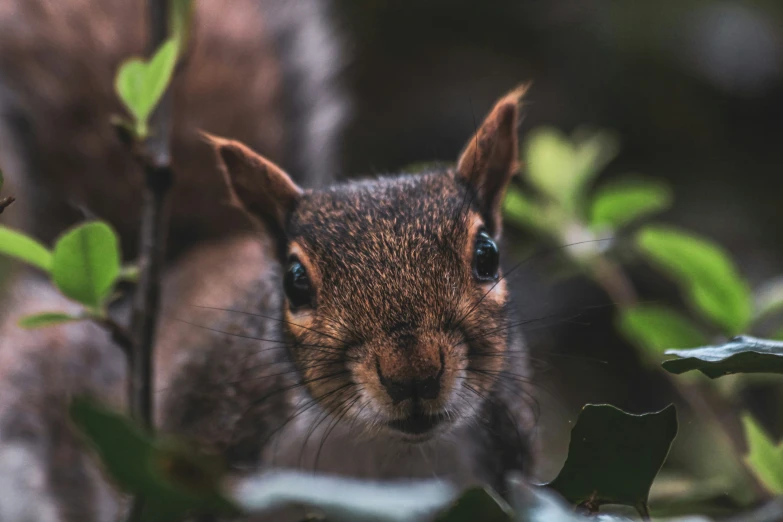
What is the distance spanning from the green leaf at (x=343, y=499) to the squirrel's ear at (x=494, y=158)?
2.63ft

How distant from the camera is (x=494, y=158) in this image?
118 cm

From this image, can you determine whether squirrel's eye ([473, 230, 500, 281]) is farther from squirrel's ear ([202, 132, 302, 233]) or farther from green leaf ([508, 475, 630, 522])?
green leaf ([508, 475, 630, 522])

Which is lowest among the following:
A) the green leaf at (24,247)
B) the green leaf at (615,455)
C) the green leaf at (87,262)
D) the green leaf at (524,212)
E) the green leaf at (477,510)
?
the green leaf at (477,510)

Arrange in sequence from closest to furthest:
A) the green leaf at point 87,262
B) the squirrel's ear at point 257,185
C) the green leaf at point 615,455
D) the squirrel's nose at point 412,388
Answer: the green leaf at point 615,455 → the green leaf at point 87,262 → the squirrel's nose at point 412,388 → the squirrel's ear at point 257,185

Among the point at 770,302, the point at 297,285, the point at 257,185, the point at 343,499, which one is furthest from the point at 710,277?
the point at 343,499

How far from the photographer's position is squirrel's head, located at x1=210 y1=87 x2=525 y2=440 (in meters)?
0.83

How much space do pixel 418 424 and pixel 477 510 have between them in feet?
1.49

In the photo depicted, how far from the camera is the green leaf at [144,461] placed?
33 cm

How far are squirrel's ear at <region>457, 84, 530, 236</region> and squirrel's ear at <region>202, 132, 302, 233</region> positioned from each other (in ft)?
0.85

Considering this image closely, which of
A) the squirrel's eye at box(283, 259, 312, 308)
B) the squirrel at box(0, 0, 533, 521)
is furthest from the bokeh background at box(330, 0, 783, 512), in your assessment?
the squirrel's eye at box(283, 259, 312, 308)

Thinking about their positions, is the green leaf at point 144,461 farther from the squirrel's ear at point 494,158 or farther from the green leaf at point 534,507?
the squirrel's ear at point 494,158

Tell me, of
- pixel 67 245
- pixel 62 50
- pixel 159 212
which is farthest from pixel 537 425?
pixel 62 50

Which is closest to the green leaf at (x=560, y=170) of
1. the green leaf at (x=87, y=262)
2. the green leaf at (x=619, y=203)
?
the green leaf at (x=619, y=203)

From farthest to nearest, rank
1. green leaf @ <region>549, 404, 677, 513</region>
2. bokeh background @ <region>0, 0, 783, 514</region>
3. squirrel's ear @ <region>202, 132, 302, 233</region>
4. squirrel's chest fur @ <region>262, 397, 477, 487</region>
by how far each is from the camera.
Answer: bokeh background @ <region>0, 0, 783, 514</region>
squirrel's chest fur @ <region>262, 397, 477, 487</region>
squirrel's ear @ <region>202, 132, 302, 233</region>
green leaf @ <region>549, 404, 677, 513</region>
